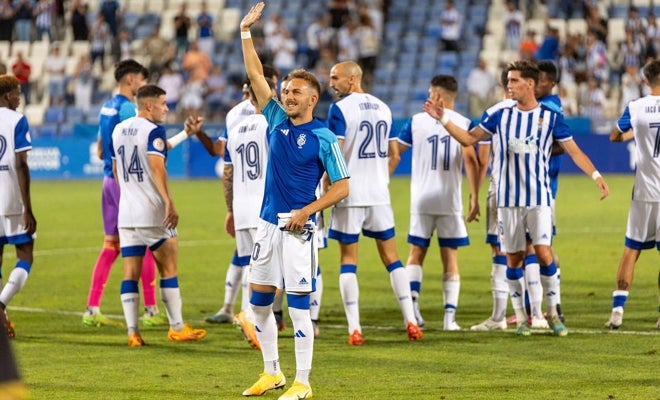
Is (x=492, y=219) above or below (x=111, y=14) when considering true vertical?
below

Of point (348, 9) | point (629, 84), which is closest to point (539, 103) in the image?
point (629, 84)

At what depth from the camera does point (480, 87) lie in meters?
30.7

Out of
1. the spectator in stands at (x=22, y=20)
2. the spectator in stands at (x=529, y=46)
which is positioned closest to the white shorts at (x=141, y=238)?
the spectator in stands at (x=529, y=46)

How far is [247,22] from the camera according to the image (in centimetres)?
786

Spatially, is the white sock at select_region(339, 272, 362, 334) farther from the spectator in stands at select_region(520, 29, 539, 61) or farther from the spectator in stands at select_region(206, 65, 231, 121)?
the spectator in stands at select_region(206, 65, 231, 121)

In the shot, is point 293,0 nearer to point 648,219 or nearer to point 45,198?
point 45,198

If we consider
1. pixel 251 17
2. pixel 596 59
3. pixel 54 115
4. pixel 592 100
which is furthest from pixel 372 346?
pixel 54 115

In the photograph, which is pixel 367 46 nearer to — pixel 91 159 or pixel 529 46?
pixel 529 46

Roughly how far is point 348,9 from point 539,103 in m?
24.2

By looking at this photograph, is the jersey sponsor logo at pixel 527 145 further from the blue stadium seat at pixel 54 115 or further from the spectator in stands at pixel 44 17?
the spectator in stands at pixel 44 17

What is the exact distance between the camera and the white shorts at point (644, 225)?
1073 centimetres

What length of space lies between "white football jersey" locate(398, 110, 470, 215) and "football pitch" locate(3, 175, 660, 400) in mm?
1133

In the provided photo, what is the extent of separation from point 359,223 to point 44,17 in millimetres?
28086

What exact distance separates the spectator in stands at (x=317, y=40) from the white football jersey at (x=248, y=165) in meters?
23.2
